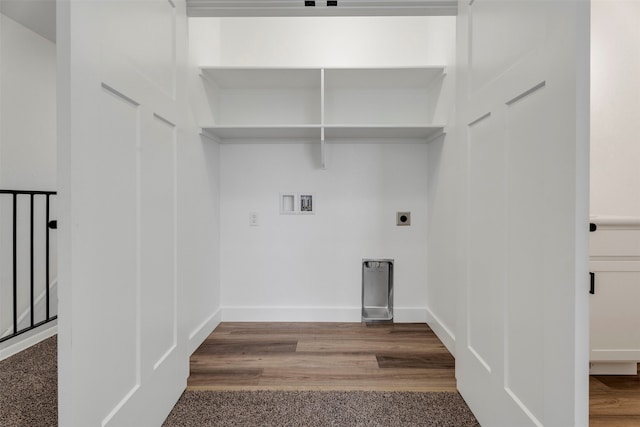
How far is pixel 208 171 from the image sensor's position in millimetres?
2227

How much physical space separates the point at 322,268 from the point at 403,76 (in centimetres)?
144

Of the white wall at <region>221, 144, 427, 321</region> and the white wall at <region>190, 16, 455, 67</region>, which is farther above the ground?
the white wall at <region>190, 16, 455, 67</region>

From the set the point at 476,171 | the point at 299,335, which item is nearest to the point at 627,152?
the point at 476,171

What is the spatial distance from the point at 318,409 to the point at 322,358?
460 millimetres

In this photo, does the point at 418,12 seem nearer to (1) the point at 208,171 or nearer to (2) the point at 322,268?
(1) the point at 208,171

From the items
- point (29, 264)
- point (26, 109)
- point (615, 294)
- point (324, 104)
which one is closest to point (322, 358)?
point (615, 294)

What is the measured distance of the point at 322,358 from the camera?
189 centimetres

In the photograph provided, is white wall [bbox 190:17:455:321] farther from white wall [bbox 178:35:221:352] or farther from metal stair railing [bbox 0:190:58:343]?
metal stair railing [bbox 0:190:58:343]

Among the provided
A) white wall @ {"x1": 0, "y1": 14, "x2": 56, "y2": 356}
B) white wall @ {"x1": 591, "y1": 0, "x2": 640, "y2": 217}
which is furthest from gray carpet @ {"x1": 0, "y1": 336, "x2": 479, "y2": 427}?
white wall @ {"x1": 591, "y1": 0, "x2": 640, "y2": 217}

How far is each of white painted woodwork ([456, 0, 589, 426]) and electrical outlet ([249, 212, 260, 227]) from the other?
1477 mm

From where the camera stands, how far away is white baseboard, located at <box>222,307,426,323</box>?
247 centimetres

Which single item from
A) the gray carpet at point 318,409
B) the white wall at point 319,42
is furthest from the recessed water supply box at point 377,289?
the white wall at point 319,42

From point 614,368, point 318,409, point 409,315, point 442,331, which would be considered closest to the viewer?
point 318,409

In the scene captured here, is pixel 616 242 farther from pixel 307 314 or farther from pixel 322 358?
pixel 307 314
